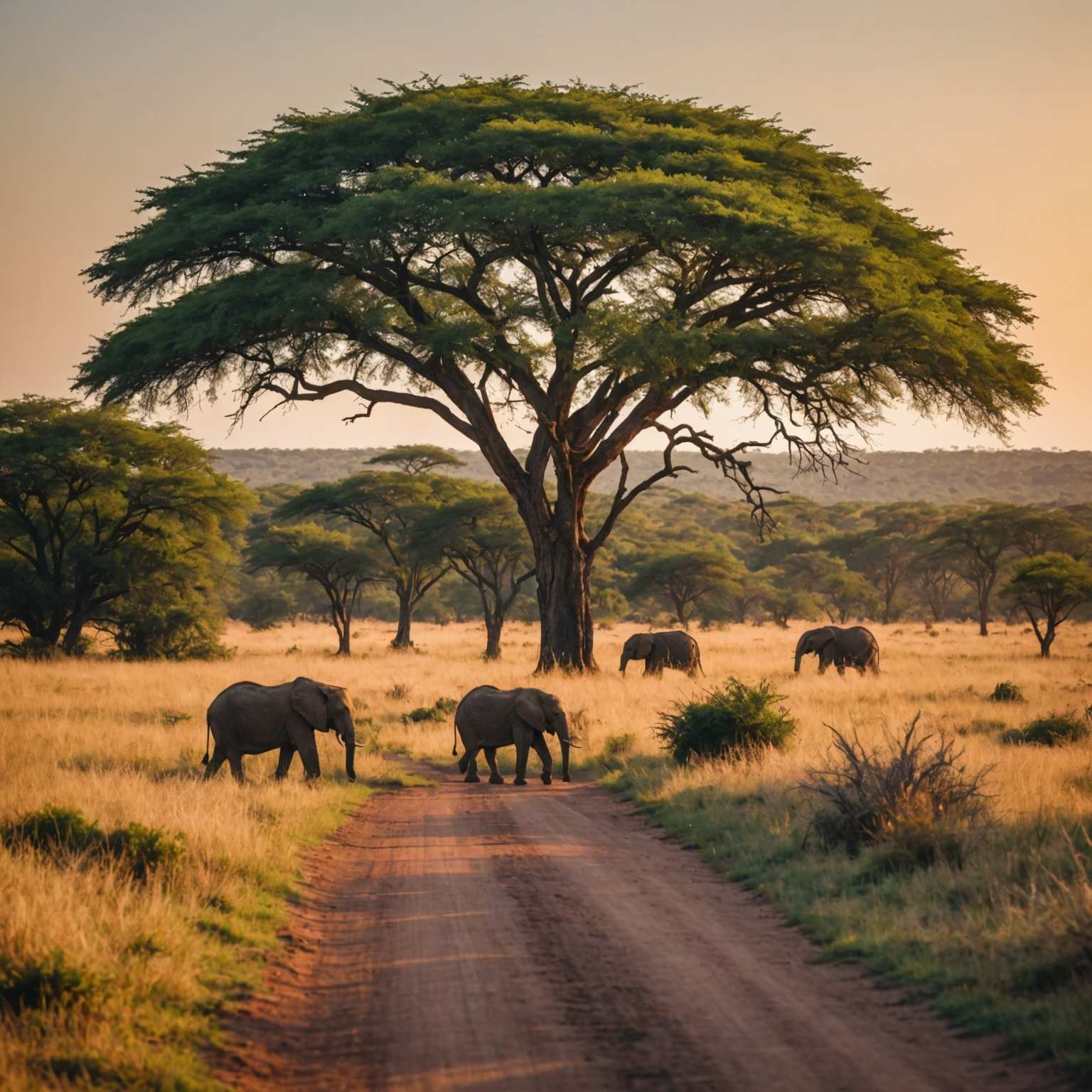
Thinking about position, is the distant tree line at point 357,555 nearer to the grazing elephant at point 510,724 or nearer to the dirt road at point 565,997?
the grazing elephant at point 510,724

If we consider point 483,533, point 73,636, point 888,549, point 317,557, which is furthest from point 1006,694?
point 888,549

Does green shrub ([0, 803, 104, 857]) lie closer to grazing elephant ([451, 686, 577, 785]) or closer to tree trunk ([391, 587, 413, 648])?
grazing elephant ([451, 686, 577, 785])

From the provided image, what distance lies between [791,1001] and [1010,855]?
295 cm

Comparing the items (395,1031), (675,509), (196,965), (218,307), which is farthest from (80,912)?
(675,509)

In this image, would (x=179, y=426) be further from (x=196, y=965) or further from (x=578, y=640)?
(x=196, y=965)

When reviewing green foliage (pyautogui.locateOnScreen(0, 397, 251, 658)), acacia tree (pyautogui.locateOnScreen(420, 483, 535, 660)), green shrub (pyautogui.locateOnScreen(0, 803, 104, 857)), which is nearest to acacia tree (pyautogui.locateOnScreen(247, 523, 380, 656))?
acacia tree (pyautogui.locateOnScreen(420, 483, 535, 660))

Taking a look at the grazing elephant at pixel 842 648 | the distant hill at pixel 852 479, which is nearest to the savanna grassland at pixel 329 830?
the grazing elephant at pixel 842 648

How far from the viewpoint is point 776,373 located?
25.7m

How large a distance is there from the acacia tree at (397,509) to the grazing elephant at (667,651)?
51.3 ft

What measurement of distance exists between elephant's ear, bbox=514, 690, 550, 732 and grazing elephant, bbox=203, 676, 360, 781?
243cm

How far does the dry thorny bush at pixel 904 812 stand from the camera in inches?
353

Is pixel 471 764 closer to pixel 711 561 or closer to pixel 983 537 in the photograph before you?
pixel 711 561

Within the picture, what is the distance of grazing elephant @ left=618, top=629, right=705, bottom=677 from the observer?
3145 cm

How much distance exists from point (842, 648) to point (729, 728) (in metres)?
17.3
